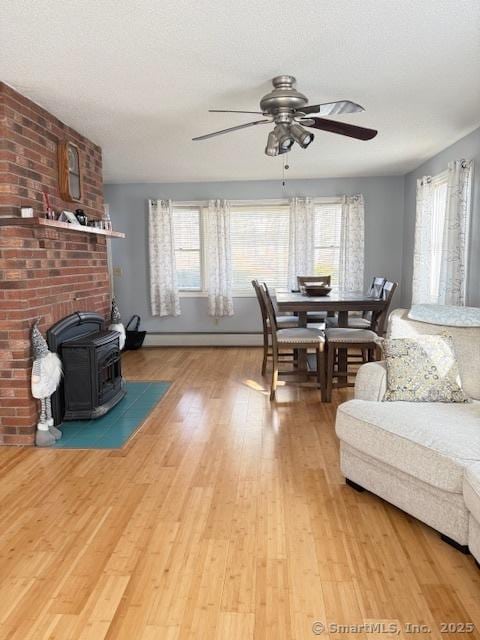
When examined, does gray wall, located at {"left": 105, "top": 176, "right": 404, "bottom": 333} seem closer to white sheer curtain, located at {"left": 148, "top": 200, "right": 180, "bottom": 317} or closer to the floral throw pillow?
white sheer curtain, located at {"left": 148, "top": 200, "right": 180, "bottom": 317}

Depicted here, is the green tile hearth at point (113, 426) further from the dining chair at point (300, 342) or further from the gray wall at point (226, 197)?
the gray wall at point (226, 197)

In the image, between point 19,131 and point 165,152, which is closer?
point 19,131

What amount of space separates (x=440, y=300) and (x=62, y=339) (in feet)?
11.3

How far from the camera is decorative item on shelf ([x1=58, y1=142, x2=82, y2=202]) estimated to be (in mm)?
3732

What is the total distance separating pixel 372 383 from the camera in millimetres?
2793

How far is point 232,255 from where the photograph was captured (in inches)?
273

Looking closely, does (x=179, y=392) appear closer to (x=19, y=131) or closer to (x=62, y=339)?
(x=62, y=339)

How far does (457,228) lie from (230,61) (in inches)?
101

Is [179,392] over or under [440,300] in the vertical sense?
under

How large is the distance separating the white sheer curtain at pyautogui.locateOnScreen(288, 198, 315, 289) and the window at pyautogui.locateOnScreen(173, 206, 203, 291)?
4.35 ft

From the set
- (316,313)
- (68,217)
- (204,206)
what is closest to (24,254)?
(68,217)

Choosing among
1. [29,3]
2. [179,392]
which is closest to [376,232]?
[179,392]

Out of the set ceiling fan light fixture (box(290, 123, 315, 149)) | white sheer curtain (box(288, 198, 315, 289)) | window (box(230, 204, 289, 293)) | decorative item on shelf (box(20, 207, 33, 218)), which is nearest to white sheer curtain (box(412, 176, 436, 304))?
white sheer curtain (box(288, 198, 315, 289))

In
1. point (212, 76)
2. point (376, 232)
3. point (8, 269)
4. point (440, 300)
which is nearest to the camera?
point (212, 76)
